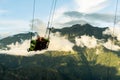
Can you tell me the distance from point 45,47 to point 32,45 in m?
3.18

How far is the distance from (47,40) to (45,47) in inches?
70.1

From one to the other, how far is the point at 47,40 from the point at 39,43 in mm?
1925

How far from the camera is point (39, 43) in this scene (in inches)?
2729

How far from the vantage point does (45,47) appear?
226 ft

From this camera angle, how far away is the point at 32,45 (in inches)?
2761

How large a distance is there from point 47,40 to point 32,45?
3541 millimetres

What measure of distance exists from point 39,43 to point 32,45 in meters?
1.86

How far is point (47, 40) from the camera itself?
69.8 metres

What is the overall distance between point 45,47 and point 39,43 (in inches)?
63.9
